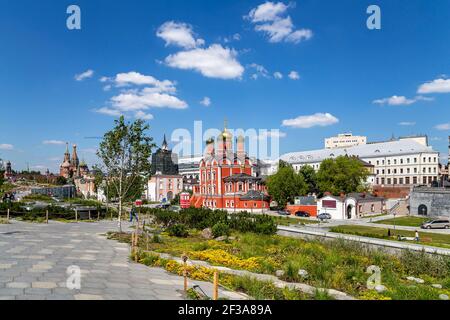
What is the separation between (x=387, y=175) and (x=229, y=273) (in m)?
86.0

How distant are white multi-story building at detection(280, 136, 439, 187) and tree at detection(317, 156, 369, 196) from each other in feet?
80.8

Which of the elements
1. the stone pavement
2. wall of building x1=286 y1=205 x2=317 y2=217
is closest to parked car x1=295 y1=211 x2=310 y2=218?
wall of building x1=286 y1=205 x2=317 y2=217

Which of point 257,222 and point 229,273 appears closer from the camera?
point 229,273

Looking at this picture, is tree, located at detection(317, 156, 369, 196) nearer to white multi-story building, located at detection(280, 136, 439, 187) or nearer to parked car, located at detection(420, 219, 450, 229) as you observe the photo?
parked car, located at detection(420, 219, 450, 229)

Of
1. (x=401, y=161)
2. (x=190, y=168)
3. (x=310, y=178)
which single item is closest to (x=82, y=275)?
(x=310, y=178)

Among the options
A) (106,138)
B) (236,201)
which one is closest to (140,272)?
(106,138)

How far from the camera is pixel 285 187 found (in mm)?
59375

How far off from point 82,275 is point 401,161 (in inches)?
3490

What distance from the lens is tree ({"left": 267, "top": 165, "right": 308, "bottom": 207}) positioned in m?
59.4

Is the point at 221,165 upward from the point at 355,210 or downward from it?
upward

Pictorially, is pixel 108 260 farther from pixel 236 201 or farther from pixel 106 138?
pixel 236 201

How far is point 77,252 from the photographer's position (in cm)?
1589
